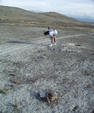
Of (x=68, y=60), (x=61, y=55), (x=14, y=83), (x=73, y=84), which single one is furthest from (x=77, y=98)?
(x=61, y=55)

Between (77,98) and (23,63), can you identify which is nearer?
(77,98)

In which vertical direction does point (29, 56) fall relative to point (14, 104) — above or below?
above

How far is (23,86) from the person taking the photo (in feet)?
22.6

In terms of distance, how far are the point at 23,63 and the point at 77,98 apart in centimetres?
481

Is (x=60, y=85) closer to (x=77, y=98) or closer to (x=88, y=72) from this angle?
(x=77, y=98)

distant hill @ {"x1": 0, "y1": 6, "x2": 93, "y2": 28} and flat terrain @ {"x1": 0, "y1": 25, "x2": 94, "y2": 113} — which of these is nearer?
flat terrain @ {"x1": 0, "y1": 25, "x2": 94, "y2": 113}

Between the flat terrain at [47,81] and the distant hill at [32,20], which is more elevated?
the distant hill at [32,20]

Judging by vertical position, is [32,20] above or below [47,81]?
above

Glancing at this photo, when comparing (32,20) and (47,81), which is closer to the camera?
(47,81)

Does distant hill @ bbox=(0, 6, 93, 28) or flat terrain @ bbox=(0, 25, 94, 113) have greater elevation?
distant hill @ bbox=(0, 6, 93, 28)

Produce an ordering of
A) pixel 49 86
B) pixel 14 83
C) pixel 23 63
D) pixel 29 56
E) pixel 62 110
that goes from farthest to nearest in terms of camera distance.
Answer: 1. pixel 29 56
2. pixel 23 63
3. pixel 14 83
4. pixel 49 86
5. pixel 62 110

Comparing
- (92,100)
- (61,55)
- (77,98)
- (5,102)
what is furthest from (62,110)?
(61,55)

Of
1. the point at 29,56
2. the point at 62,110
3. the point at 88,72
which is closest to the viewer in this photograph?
the point at 62,110

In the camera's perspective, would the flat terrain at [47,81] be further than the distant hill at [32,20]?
No
